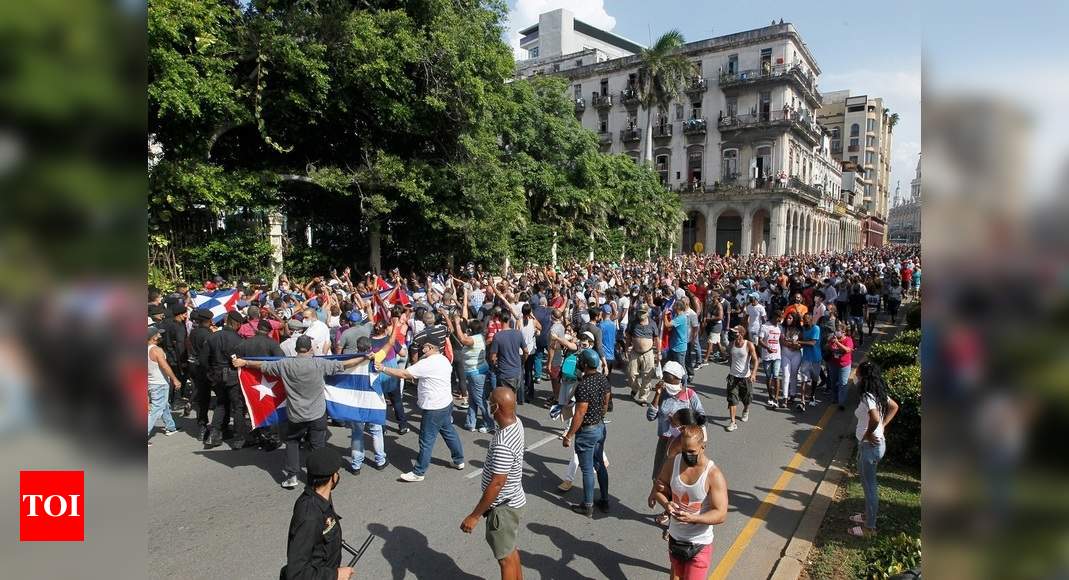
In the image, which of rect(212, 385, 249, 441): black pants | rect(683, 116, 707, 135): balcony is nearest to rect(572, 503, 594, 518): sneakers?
rect(212, 385, 249, 441): black pants

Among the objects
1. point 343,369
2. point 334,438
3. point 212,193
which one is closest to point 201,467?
point 334,438

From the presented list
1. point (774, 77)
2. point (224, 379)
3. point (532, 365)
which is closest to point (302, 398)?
point (224, 379)

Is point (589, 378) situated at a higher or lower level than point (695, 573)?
higher

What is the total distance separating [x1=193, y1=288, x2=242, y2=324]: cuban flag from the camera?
10438mm

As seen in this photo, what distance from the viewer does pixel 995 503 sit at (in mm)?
855

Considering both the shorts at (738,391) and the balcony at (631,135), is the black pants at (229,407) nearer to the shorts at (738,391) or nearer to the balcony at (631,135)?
the shorts at (738,391)

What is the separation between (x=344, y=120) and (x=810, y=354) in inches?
625

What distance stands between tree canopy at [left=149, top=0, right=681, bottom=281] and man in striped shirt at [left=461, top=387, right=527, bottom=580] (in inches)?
488

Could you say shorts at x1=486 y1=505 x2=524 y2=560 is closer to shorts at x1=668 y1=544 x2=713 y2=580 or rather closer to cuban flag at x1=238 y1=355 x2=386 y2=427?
shorts at x1=668 y1=544 x2=713 y2=580

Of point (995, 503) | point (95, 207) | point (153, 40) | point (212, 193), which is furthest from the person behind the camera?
point (212, 193)

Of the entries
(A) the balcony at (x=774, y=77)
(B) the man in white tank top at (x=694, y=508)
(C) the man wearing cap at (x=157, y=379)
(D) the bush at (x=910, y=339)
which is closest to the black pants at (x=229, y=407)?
(C) the man wearing cap at (x=157, y=379)

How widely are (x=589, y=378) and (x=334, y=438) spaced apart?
410 centimetres

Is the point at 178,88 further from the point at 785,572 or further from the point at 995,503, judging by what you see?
the point at 995,503

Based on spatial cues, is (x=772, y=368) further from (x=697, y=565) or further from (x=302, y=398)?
(x=302, y=398)
